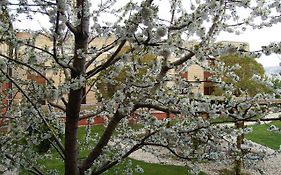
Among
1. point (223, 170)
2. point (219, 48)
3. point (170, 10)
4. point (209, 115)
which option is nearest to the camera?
point (219, 48)

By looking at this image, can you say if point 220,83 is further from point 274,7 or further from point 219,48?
point 274,7

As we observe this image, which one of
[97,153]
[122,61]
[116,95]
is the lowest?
[97,153]

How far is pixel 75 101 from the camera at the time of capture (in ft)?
9.45

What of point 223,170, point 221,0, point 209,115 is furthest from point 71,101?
point 223,170

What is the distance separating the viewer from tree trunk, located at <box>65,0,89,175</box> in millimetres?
2834

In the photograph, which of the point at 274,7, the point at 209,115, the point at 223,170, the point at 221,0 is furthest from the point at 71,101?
the point at 223,170

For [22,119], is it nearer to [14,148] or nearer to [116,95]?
[14,148]

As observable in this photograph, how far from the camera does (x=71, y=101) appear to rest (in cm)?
288

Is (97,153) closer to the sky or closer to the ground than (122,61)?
closer to the ground

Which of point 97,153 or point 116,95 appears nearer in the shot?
point 116,95

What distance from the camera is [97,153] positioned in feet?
10.3

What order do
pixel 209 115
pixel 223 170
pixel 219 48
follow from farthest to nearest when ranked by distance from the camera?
1. pixel 223 170
2. pixel 209 115
3. pixel 219 48

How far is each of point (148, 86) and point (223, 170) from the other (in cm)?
780

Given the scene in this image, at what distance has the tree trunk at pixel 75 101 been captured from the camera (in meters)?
2.83
